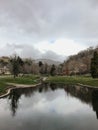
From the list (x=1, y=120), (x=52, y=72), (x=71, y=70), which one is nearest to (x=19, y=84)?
(x=1, y=120)

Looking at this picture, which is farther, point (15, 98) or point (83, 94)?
point (83, 94)

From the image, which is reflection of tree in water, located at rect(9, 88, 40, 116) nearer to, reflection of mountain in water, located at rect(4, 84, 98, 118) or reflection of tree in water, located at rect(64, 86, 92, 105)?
reflection of mountain in water, located at rect(4, 84, 98, 118)

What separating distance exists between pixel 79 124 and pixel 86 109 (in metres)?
12.5

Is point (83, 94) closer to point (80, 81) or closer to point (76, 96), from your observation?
point (76, 96)

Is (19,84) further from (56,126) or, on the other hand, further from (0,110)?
(56,126)

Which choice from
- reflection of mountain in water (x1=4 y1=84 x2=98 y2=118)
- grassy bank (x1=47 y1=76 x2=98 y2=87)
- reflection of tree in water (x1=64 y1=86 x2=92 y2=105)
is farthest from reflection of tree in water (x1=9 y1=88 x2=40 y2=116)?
grassy bank (x1=47 y1=76 x2=98 y2=87)

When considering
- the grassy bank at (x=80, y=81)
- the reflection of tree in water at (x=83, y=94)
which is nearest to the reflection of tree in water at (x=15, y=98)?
the reflection of tree in water at (x=83, y=94)

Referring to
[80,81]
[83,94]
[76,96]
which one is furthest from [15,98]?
[80,81]

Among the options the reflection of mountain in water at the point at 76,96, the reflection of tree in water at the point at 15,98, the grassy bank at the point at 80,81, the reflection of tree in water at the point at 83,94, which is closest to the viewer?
the reflection of tree in water at the point at 15,98

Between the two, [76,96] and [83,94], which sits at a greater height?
[83,94]

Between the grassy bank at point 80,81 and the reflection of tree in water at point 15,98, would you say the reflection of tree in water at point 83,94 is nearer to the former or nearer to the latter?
the grassy bank at point 80,81

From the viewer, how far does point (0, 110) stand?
42.6 meters

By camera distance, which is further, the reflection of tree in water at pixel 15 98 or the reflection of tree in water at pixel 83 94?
the reflection of tree in water at pixel 83 94

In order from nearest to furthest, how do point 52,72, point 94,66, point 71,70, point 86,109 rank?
point 86,109, point 94,66, point 52,72, point 71,70
